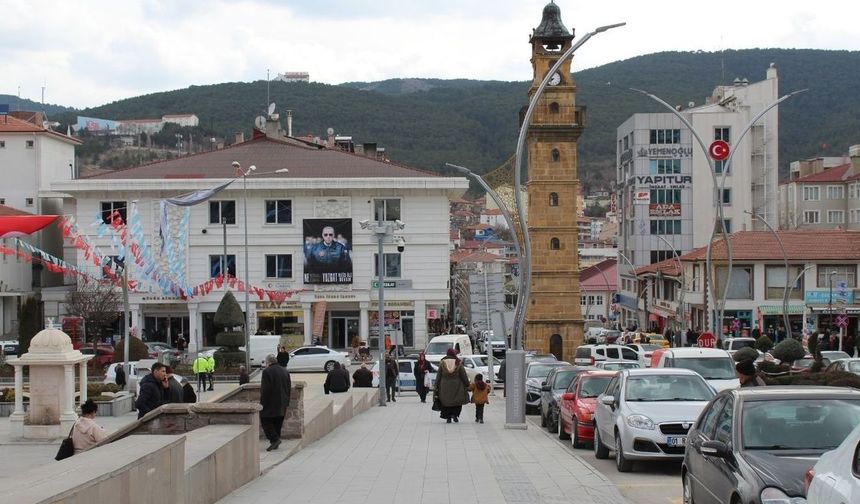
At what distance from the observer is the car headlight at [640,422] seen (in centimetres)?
1684

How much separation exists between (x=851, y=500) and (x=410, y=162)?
171327mm

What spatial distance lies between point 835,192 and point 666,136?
26.5 m

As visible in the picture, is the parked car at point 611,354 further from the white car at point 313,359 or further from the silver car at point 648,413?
the silver car at point 648,413

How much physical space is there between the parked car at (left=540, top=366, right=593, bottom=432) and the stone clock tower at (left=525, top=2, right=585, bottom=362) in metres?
48.3

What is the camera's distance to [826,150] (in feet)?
570

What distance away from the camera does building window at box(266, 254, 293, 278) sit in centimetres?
6638

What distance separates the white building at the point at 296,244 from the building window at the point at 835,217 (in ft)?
216

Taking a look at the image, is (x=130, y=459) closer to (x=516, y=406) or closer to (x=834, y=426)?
(x=834, y=426)

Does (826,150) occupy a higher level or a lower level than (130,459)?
higher

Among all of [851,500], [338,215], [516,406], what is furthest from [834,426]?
[338,215]

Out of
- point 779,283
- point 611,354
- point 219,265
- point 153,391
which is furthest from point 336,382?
point 779,283

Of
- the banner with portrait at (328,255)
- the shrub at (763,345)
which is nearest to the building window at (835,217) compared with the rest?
the banner with portrait at (328,255)

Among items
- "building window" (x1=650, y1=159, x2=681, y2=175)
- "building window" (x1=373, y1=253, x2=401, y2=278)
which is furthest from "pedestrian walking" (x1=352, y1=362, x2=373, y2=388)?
"building window" (x1=650, y1=159, x2=681, y2=175)

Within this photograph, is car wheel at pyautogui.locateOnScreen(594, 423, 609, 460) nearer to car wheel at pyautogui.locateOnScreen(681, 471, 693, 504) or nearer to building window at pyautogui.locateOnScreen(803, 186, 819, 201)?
car wheel at pyautogui.locateOnScreen(681, 471, 693, 504)
